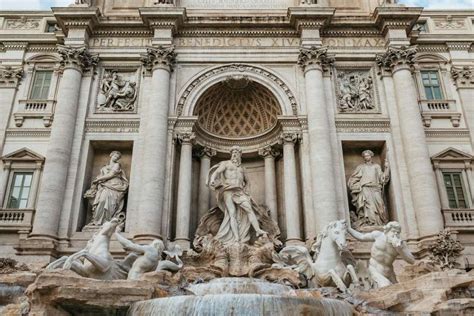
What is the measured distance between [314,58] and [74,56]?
1055 cm

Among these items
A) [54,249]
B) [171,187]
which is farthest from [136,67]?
[54,249]

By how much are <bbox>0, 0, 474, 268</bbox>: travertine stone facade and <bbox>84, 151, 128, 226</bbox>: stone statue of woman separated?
0.52ft

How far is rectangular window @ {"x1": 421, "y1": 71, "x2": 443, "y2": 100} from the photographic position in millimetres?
19766

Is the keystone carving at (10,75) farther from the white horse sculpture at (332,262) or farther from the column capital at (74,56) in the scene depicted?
the white horse sculpture at (332,262)

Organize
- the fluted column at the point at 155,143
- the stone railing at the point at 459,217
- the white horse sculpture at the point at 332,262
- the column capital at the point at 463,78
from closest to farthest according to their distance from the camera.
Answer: the white horse sculpture at the point at 332,262 → the fluted column at the point at 155,143 → the stone railing at the point at 459,217 → the column capital at the point at 463,78

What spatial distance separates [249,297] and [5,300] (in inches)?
271

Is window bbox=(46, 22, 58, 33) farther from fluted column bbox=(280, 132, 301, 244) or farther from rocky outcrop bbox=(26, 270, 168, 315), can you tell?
rocky outcrop bbox=(26, 270, 168, 315)

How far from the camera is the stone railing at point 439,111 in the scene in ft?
62.0

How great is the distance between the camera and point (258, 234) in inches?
617

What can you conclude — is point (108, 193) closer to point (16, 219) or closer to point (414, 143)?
point (16, 219)

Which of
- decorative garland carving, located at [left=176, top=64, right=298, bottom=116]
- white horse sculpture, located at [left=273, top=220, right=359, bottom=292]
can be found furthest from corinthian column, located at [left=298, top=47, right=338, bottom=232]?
white horse sculpture, located at [left=273, top=220, right=359, bottom=292]

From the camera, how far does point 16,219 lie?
17328mm

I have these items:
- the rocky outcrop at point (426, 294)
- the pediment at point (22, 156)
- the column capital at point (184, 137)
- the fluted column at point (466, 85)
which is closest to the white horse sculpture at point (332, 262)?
the rocky outcrop at point (426, 294)

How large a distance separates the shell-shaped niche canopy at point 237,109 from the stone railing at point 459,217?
26.1 ft
